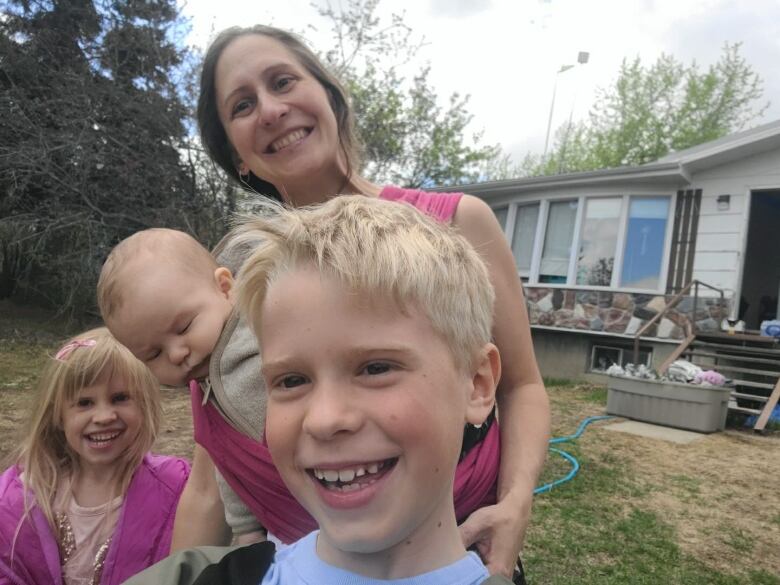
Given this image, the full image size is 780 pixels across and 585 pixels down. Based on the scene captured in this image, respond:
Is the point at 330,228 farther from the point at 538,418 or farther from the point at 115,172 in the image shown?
the point at 115,172

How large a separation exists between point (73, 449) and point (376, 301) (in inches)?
80.4

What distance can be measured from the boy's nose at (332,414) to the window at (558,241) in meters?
12.0

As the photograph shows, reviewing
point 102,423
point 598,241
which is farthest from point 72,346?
point 598,241

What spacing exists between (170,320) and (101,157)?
31.5 feet

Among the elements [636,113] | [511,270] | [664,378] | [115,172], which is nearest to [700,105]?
[636,113]

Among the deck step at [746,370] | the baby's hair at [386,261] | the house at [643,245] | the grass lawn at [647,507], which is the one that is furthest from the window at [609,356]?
the baby's hair at [386,261]

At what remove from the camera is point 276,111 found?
155 cm

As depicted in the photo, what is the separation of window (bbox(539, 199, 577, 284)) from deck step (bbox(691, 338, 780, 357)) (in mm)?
3008

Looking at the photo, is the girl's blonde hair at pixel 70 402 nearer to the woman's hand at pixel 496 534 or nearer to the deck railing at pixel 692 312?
the woman's hand at pixel 496 534

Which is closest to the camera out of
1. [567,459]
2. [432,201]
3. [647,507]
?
[432,201]

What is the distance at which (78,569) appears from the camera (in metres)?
2.17

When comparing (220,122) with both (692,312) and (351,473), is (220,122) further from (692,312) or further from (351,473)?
(692,312)

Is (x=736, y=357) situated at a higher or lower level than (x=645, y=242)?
lower

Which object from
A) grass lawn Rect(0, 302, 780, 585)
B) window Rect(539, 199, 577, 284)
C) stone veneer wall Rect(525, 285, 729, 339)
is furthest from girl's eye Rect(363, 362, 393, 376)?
window Rect(539, 199, 577, 284)
